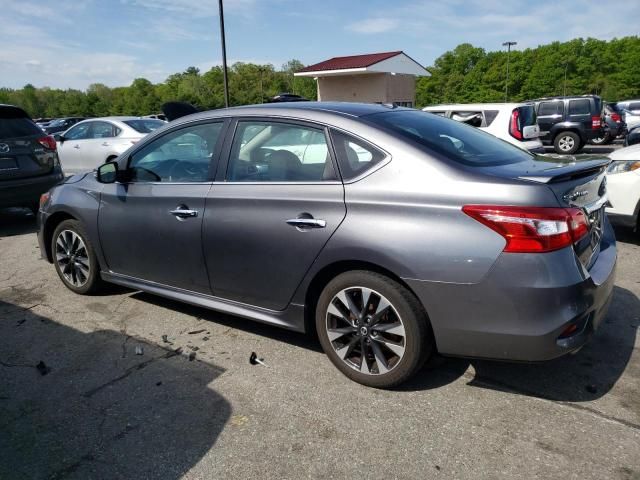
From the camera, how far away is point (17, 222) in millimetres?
8578

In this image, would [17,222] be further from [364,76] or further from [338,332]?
[364,76]

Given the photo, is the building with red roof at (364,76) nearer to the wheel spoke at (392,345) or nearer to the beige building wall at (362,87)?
the beige building wall at (362,87)

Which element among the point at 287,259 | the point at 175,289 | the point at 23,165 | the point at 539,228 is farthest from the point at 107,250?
the point at 23,165

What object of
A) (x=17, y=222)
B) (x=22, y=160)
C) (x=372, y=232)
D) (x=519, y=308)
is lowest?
(x=17, y=222)

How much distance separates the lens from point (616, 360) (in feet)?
10.8

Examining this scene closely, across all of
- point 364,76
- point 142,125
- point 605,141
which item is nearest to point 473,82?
point 364,76

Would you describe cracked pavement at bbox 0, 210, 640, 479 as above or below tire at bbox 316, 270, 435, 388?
below

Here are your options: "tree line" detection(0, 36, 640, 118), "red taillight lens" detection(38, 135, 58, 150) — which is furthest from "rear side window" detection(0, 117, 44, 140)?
"tree line" detection(0, 36, 640, 118)

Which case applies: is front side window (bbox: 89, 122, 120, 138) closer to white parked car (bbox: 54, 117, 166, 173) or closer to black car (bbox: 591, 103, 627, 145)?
white parked car (bbox: 54, 117, 166, 173)

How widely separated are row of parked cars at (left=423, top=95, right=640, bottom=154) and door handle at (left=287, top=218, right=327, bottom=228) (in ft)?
23.0

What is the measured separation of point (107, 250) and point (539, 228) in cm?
332

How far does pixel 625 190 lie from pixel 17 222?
8.74 m

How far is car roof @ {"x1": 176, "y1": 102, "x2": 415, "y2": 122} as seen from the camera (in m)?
3.29

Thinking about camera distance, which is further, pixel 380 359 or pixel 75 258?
pixel 75 258
